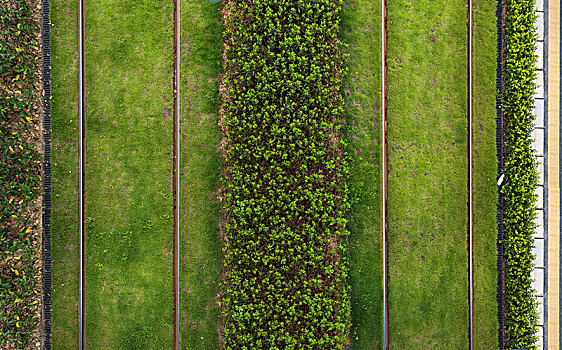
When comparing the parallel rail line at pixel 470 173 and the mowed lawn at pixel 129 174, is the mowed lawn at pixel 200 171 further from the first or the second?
the parallel rail line at pixel 470 173

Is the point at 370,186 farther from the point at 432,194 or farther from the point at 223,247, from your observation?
the point at 223,247

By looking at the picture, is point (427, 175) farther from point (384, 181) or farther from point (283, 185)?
point (283, 185)

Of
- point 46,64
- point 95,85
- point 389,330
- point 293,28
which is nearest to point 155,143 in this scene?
point 95,85

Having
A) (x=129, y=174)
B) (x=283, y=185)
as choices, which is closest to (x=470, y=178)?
(x=283, y=185)

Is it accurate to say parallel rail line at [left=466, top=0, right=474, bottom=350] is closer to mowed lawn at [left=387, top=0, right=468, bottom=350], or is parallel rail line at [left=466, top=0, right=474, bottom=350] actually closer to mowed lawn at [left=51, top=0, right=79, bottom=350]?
mowed lawn at [left=387, top=0, right=468, bottom=350]

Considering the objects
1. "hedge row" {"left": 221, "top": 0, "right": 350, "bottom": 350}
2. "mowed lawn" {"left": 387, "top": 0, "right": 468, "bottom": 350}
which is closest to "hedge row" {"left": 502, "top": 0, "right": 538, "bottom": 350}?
"mowed lawn" {"left": 387, "top": 0, "right": 468, "bottom": 350}
